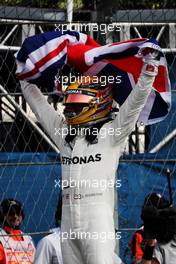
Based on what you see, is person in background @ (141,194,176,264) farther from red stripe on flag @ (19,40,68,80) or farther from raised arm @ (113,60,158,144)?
red stripe on flag @ (19,40,68,80)

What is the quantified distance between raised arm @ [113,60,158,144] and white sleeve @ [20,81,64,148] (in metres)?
0.41

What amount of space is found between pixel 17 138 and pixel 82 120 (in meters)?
2.11

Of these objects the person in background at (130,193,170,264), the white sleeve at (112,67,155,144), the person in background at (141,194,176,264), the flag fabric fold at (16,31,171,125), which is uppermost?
the flag fabric fold at (16,31,171,125)

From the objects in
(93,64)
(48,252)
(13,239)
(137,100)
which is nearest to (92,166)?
(137,100)

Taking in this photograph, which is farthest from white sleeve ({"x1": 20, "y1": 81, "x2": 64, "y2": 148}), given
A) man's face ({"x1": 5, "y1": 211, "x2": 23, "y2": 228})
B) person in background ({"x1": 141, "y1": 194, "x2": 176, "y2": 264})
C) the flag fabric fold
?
man's face ({"x1": 5, "y1": 211, "x2": 23, "y2": 228})

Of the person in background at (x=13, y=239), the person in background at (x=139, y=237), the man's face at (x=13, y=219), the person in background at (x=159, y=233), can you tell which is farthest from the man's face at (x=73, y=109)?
the man's face at (x=13, y=219)

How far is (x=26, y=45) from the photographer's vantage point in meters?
6.20

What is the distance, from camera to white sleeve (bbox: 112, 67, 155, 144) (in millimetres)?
5664

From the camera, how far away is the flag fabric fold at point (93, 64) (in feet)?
20.0

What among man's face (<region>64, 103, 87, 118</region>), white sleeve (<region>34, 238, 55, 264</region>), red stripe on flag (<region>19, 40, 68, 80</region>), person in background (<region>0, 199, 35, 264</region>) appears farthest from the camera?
person in background (<region>0, 199, 35, 264</region>)

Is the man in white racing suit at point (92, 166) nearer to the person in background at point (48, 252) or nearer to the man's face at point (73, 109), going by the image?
the man's face at point (73, 109)

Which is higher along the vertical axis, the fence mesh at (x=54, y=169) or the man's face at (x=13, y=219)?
the fence mesh at (x=54, y=169)

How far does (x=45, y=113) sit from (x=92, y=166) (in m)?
0.52

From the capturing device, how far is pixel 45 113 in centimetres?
612
